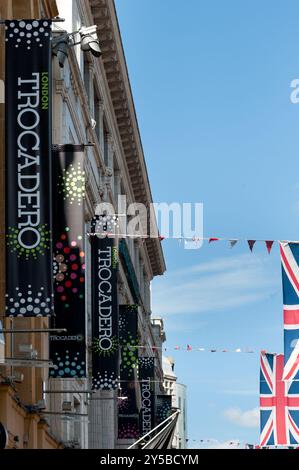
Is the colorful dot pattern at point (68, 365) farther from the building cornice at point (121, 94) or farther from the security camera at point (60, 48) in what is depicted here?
the building cornice at point (121, 94)

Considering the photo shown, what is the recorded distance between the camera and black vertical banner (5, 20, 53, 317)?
23.5 m

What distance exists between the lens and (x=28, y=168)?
24.3 metres

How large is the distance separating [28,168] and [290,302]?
10207 millimetres

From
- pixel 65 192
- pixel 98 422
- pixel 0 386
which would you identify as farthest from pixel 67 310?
pixel 98 422

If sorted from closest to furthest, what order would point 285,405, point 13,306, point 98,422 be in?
point 13,306 < point 285,405 < point 98,422

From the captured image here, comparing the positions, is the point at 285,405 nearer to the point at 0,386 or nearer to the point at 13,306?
the point at 0,386

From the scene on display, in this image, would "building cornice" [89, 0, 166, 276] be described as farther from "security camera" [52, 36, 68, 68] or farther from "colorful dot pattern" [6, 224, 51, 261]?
"colorful dot pattern" [6, 224, 51, 261]

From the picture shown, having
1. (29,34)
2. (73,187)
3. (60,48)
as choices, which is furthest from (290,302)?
(60,48)

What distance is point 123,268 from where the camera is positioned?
Answer: 6706 centimetres

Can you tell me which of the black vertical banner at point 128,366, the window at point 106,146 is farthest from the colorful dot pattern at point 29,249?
the window at point 106,146

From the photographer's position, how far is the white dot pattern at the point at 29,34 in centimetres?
2466

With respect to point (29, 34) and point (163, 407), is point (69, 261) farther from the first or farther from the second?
point (163, 407)
